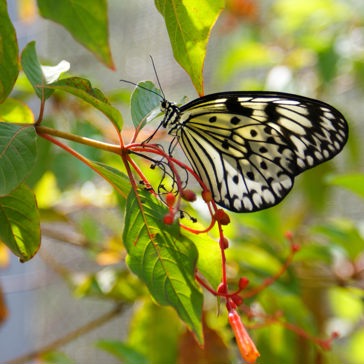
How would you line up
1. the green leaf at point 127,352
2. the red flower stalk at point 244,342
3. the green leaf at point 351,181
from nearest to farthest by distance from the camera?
the red flower stalk at point 244,342
the green leaf at point 351,181
the green leaf at point 127,352

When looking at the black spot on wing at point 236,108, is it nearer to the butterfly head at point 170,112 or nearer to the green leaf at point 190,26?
the butterfly head at point 170,112

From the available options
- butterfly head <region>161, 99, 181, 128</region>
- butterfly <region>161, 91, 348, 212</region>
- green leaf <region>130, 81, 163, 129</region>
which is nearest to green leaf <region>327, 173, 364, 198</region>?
butterfly <region>161, 91, 348, 212</region>

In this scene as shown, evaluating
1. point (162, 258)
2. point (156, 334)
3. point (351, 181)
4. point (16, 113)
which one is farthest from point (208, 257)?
point (156, 334)

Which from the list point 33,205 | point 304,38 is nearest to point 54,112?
point 304,38

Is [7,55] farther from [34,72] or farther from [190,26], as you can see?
[190,26]

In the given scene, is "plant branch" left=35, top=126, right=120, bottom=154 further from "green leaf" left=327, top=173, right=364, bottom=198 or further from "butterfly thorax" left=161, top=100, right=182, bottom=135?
"green leaf" left=327, top=173, right=364, bottom=198

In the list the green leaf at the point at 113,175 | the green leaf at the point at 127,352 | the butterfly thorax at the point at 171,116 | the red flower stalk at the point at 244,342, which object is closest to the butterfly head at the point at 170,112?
the butterfly thorax at the point at 171,116
